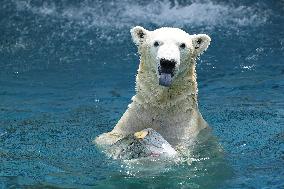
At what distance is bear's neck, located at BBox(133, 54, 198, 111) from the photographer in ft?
24.6

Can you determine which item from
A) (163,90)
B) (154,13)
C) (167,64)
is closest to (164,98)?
(163,90)

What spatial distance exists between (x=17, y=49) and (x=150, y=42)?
6.20 meters

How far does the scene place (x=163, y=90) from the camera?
7496mm

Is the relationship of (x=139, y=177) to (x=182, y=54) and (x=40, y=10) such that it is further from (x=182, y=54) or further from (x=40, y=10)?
(x=40, y=10)

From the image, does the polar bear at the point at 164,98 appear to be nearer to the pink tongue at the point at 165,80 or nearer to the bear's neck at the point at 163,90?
the bear's neck at the point at 163,90

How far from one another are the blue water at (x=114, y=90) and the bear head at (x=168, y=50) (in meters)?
0.90

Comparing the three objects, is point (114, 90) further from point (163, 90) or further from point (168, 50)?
point (168, 50)

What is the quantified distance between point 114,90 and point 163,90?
361 centimetres

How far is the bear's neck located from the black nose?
421 mm

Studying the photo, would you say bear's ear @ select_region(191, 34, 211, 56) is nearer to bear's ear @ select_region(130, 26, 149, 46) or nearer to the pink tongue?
bear's ear @ select_region(130, 26, 149, 46)

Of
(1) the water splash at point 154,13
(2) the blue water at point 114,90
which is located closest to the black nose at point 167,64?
(2) the blue water at point 114,90

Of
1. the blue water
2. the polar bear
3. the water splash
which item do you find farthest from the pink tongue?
the water splash

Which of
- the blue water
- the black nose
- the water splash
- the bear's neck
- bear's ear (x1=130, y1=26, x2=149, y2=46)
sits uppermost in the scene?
bear's ear (x1=130, y1=26, x2=149, y2=46)

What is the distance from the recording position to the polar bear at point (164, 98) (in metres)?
7.46
